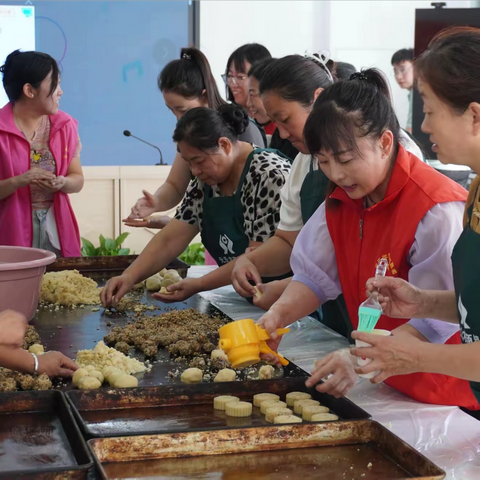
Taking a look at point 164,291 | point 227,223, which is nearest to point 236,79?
point 227,223

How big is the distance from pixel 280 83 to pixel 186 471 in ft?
4.50

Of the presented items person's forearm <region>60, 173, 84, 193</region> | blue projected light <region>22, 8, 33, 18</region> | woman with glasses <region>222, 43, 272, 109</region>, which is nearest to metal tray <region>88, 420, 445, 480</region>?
person's forearm <region>60, 173, 84, 193</region>

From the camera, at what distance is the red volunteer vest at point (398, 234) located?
1730 millimetres

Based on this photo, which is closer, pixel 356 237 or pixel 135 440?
pixel 135 440

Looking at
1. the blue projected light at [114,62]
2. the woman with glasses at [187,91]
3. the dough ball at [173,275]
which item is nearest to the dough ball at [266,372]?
the dough ball at [173,275]

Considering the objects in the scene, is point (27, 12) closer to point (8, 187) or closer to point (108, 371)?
point (8, 187)

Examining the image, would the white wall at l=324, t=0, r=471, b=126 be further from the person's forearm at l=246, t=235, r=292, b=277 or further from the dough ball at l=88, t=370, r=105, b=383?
the dough ball at l=88, t=370, r=105, b=383

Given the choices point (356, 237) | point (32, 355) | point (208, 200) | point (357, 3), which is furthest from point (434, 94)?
point (357, 3)

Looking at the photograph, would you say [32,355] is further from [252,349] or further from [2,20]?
[2,20]

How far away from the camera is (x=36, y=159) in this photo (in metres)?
3.93

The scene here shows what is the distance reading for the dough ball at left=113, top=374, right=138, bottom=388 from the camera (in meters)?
1.76

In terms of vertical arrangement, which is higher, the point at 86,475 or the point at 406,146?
the point at 406,146

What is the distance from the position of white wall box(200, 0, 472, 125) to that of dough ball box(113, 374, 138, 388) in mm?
5718

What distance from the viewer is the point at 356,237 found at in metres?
1.91
